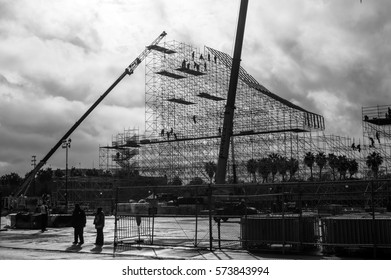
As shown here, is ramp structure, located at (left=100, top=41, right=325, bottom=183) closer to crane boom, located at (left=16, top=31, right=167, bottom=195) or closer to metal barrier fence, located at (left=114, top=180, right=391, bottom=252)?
crane boom, located at (left=16, top=31, right=167, bottom=195)

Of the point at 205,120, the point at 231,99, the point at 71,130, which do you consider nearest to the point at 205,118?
the point at 205,120

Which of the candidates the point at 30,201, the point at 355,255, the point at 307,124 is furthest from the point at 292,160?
the point at 355,255

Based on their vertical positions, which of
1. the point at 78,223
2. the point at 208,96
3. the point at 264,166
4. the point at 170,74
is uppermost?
the point at 170,74

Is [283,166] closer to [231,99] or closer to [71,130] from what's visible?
[71,130]

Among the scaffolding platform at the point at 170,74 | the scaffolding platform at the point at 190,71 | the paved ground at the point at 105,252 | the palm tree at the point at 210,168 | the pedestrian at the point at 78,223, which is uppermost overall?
the scaffolding platform at the point at 190,71

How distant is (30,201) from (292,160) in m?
35.7

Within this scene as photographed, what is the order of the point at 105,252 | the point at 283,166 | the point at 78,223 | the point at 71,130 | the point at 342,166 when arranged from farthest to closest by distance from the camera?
1. the point at 342,166
2. the point at 283,166
3. the point at 71,130
4. the point at 78,223
5. the point at 105,252

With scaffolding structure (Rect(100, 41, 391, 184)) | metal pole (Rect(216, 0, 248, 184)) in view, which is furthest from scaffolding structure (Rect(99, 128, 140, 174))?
metal pole (Rect(216, 0, 248, 184))

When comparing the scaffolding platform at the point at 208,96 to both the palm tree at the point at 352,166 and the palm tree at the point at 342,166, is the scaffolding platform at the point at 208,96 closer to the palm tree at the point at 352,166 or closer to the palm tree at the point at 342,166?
the palm tree at the point at 342,166

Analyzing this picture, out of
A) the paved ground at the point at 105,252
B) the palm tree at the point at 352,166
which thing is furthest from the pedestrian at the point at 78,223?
the palm tree at the point at 352,166

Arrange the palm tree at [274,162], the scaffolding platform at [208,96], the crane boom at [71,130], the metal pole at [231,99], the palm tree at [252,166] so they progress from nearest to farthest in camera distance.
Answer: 1. the metal pole at [231,99]
2. the crane boom at [71,130]
3. the palm tree at [252,166]
4. the palm tree at [274,162]
5. the scaffolding platform at [208,96]

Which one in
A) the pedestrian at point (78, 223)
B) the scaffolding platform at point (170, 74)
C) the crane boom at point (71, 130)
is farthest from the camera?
the scaffolding platform at point (170, 74)

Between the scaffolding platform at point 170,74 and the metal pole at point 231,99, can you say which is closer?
the metal pole at point 231,99

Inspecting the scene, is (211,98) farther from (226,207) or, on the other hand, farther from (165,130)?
(226,207)
